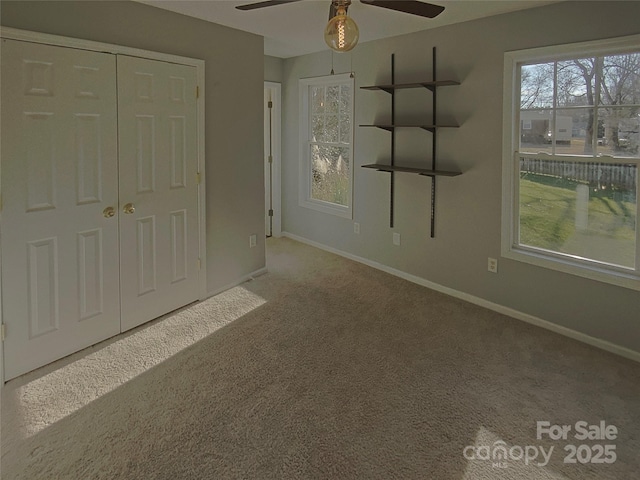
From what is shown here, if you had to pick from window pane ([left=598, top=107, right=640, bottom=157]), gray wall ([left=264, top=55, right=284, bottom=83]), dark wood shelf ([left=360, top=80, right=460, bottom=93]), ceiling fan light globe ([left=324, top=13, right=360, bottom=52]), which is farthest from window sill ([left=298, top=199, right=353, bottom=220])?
Result: ceiling fan light globe ([left=324, top=13, right=360, bottom=52])

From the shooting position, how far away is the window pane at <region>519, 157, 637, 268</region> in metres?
2.95

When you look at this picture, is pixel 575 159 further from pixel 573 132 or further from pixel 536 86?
pixel 536 86

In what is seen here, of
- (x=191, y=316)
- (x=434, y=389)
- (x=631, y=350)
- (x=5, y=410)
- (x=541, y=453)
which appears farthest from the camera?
(x=191, y=316)

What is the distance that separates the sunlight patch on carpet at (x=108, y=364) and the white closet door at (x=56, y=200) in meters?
0.16

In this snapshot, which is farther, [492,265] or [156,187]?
[492,265]

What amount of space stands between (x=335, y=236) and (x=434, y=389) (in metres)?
2.91

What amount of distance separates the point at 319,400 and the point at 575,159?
7.93 feet

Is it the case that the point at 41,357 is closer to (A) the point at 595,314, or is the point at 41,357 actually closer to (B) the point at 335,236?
(B) the point at 335,236

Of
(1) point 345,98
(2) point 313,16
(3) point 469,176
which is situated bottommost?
(3) point 469,176

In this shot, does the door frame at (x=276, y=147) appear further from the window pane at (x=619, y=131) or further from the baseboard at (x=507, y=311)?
the window pane at (x=619, y=131)

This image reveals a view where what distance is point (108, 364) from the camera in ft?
9.17

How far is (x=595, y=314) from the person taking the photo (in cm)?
310

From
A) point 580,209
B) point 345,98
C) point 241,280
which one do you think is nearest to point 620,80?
point 580,209

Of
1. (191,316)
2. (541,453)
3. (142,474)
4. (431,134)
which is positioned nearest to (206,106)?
(191,316)
